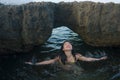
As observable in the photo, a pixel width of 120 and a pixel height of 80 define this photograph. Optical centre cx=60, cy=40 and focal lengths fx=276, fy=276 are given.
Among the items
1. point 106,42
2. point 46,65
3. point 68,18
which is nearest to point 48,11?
point 68,18

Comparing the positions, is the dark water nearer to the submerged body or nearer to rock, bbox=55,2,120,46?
the submerged body

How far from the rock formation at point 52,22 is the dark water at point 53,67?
370mm

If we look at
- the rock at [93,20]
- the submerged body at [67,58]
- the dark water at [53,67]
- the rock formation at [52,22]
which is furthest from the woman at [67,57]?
the rock at [93,20]

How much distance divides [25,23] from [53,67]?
167 cm

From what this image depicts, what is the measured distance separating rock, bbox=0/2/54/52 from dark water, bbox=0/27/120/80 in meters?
0.63

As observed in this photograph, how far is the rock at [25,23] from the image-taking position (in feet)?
28.6

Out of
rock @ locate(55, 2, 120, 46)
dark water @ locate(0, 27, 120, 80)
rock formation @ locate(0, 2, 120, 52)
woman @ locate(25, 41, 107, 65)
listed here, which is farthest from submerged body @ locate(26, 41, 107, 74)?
rock @ locate(55, 2, 120, 46)

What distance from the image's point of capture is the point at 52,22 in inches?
357

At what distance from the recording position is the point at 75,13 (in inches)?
375

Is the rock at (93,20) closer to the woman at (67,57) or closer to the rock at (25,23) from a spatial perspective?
the rock at (25,23)

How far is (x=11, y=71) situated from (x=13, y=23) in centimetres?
152

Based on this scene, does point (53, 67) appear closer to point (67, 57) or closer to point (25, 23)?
point (67, 57)

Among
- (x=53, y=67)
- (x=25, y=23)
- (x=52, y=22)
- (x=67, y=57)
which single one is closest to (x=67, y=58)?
(x=67, y=57)

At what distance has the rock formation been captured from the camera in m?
8.76
